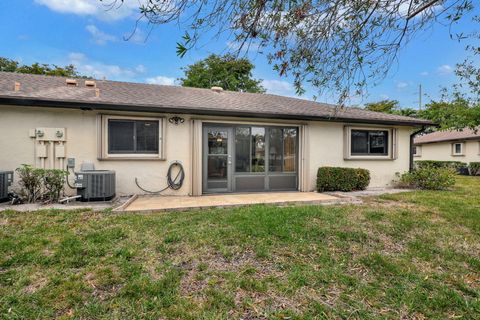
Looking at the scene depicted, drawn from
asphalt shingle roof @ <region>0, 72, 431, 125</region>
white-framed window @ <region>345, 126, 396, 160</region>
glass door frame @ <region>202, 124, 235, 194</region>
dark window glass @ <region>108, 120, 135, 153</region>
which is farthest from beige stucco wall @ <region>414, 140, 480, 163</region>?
dark window glass @ <region>108, 120, 135, 153</region>

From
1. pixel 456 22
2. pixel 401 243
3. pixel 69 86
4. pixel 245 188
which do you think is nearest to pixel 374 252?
pixel 401 243

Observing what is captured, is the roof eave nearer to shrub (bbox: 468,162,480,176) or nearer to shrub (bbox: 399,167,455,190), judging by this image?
shrub (bbox: 399,167,455,190)

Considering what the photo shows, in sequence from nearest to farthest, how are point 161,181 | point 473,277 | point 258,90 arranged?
1. point 473,277
2. point 161,181
3. point 258,90

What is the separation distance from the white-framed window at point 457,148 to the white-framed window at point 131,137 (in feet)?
76.2

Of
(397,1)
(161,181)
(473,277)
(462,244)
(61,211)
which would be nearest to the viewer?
(473,277)

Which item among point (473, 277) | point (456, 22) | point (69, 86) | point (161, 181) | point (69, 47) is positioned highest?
point (69, 47)

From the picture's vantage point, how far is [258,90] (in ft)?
77.7

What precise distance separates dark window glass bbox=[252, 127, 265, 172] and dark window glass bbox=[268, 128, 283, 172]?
0.80ft

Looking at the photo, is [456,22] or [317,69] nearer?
[456,22]

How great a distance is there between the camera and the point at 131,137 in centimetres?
731

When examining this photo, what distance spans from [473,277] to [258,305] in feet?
8.26

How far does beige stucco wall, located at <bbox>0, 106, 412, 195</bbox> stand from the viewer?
257 inches

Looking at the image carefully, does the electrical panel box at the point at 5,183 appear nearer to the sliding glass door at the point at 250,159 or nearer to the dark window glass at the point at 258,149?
the sliding glass door at the point at 250,159

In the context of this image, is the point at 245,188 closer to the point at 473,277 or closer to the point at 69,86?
the point at 473,277
